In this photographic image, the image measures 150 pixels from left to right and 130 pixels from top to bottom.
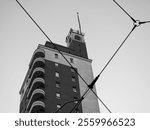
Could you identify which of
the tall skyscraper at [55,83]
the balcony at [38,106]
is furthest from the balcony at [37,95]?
the balcony at [38,106]

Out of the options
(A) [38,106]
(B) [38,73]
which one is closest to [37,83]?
(B) [38,73]

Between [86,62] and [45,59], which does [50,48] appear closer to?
[45,59]

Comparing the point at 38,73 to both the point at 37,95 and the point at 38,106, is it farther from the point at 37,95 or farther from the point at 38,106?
the point at 38,106

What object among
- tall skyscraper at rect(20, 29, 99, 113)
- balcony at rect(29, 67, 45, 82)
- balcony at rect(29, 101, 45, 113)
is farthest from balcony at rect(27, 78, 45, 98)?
balcony at rect(29, 101, 45, 113)

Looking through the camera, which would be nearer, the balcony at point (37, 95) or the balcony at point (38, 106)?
the balcony at point (38, 106)

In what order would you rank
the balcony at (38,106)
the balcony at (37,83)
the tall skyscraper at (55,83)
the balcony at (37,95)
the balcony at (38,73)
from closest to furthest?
the balcony at (38,106) → the tall skyscraper at (55,83) → the balcony at (37,95) → the balcony at (37,83) → the balcony at (38,73)

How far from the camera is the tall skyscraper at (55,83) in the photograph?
155ft

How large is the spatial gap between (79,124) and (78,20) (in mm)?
56900

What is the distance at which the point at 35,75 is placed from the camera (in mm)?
51875

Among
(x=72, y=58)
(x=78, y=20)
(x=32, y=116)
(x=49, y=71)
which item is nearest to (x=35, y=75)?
(x=49, y=71)

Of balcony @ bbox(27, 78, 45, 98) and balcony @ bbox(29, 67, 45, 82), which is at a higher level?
balcony @ bbox(29, 67, 45, 82)

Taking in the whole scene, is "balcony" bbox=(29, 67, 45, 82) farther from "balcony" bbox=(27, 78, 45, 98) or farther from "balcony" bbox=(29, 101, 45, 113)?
"balcony" bbox=(29, 101, 45, 113)

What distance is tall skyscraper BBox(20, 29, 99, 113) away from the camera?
47.1 m

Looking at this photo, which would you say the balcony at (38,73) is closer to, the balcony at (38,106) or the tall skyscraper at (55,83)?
the tall skyscraper at (55,83)
